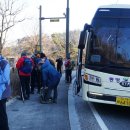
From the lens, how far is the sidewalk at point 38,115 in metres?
10.1

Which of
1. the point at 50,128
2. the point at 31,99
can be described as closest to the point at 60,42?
the point at 31,99

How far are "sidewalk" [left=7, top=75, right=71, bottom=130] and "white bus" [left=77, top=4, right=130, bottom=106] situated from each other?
1.13 m

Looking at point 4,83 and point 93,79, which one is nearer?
point 4,83

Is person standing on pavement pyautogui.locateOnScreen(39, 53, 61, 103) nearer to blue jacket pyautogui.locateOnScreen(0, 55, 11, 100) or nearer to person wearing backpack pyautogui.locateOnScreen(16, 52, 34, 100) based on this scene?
person wearing backpack pyautogui.locateOnScreen(16, 52, 34, 100)

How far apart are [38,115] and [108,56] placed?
2.50m

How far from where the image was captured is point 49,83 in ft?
46.1

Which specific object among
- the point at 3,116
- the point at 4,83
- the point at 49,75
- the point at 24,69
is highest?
the point at 4,83

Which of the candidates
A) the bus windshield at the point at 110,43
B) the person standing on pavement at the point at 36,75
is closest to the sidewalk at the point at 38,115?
the bus windshield at the point at 110,43

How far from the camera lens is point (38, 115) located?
1171 cm

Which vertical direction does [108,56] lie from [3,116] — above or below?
above

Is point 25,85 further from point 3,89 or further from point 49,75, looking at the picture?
point 3,89

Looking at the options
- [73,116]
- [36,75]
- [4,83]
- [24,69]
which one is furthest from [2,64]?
[36,75]

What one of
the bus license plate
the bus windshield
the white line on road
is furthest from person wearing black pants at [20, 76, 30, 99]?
the bus license plate

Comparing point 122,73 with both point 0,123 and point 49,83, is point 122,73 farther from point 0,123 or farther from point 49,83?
point 0,123
